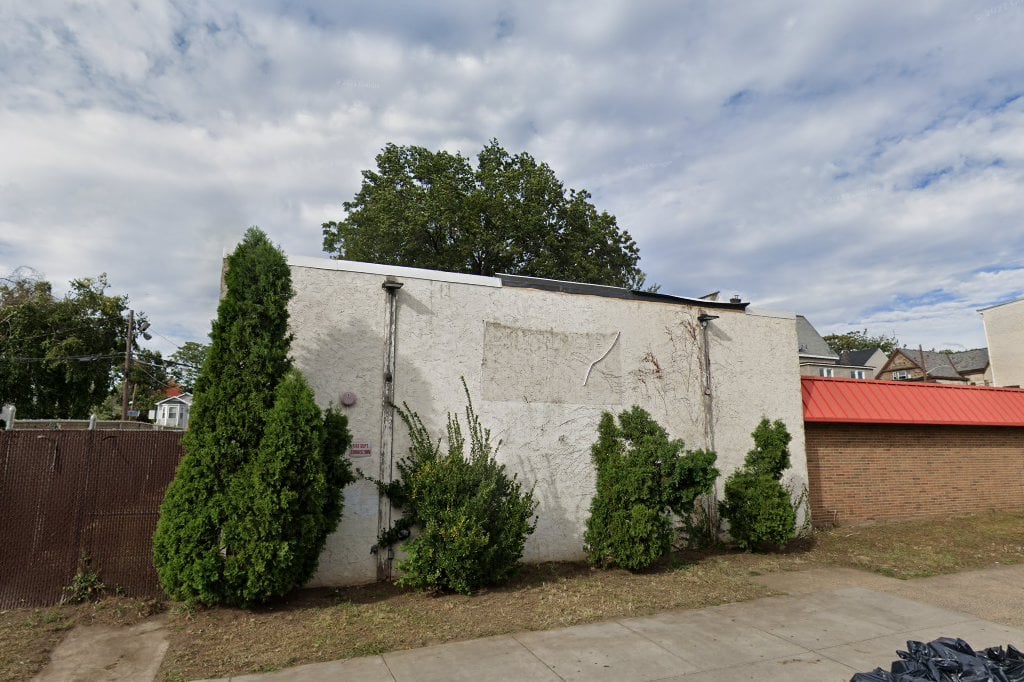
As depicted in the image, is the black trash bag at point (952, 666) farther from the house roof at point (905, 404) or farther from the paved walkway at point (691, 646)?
the house roof at point (905, 404)

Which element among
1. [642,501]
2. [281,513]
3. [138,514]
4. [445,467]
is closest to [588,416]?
[642,501]

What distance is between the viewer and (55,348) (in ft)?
76.6

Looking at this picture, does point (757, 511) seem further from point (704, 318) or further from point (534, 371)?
point (534, 371)

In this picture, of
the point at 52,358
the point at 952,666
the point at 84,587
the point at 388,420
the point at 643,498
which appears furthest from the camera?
the point at 52,358

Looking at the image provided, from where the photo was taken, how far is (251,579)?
228 inches

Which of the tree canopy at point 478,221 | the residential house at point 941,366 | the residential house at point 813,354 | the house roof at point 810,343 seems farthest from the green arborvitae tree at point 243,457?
the residential house at point 941,366

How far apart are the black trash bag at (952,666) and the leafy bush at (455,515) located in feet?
13.2

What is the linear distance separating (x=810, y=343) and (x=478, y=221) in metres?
21.1

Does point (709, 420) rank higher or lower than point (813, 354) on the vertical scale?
lower

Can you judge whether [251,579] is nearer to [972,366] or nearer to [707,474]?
[707,474]

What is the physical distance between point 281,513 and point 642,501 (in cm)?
448

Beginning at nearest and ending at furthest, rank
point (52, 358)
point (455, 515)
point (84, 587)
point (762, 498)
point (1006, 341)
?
point (84, 587)
point (455, 515)
point (762, 498)
point (1006, 341)
point (52, 358)

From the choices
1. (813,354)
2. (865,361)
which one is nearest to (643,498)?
(813,354)

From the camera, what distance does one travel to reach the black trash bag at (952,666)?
3.52 metres
